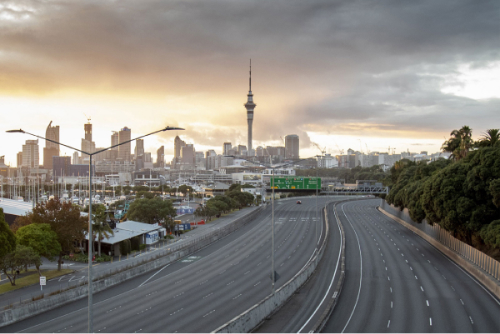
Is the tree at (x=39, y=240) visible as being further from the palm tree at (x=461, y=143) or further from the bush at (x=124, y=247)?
the palm tree at (x=461, y=143)

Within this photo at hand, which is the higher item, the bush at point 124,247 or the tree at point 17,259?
the tree at point 17,259

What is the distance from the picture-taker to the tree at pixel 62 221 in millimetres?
45531

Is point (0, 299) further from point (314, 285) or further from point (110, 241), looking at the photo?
point (314, 285)

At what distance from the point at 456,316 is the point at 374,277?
1217cm

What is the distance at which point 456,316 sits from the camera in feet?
93.3

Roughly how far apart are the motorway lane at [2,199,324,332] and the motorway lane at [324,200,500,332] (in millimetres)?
6686

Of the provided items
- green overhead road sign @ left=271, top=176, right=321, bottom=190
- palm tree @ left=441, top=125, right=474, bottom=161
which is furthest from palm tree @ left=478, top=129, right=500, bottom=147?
green overhead road sign @ left=271, top=176, right=321, bottom=190

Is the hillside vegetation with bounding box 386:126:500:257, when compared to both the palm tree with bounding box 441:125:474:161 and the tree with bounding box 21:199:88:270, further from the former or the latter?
the tree with bounding box 21:199:88:270

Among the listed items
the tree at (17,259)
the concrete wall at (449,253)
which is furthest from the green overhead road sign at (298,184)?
the tree at (17,259)

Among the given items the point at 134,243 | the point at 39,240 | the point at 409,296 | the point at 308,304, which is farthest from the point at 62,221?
the point at 409,296

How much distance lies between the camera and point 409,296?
33531 mm

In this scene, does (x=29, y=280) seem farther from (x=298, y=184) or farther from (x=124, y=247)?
(x=298, y=184)

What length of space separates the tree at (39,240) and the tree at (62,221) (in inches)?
97.8

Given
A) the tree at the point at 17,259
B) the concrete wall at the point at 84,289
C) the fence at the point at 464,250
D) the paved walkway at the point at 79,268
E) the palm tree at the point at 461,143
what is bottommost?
the paved walkway at the point at 79,268
